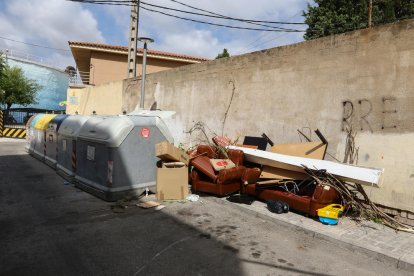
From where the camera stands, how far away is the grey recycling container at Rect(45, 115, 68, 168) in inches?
381

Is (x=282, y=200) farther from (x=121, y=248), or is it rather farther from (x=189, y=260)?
(x=121, y=248)

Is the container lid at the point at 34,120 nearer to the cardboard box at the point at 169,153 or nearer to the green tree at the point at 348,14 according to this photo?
the cardboard box at the point at 169,153

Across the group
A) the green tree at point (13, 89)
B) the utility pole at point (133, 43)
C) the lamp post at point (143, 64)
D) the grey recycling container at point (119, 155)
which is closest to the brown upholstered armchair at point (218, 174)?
the grey recycling container at point (119, 155)

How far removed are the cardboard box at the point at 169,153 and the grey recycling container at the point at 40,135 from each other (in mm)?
5780

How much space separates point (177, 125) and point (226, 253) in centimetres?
711

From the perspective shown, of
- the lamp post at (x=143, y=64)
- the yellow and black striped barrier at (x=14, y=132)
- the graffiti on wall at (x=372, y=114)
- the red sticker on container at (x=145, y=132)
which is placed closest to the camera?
the graffiti on wall at (x=372, y=114)

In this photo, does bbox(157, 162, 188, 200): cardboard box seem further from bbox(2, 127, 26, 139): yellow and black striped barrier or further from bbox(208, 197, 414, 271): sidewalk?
bbox(2, 127, 26, 139): yellow and black striped barrier

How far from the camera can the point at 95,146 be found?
22.9 ft

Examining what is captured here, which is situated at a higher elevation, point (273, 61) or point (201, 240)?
point (273, 61)

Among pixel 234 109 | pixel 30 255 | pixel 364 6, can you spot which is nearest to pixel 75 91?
pixel 234 109

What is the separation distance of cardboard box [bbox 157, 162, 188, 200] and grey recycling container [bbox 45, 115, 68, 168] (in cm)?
443

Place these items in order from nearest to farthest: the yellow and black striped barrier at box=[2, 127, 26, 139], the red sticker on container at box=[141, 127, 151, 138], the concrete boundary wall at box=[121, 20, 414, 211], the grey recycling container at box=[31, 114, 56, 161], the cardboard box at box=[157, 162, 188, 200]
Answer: the concrete boundary wall at box=[121, 20, 414, 211] < the cardboard box at box=[157, 162, 188, 200] < the red sticker on container at box=[141, 127, 151, 138] < the grey recycling container at box=[31, 114, 56, 161] < the yellow and black striped barrier at box=[2, 127, 26, 139]

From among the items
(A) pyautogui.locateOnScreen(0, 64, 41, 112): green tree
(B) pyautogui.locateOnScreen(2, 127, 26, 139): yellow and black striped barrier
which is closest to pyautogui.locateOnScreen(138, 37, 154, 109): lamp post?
(B) pyautogui.locateOnScreen(2, 127, 26, 139): yellow and black striped barrier

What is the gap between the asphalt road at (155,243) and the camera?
12.9 ft
